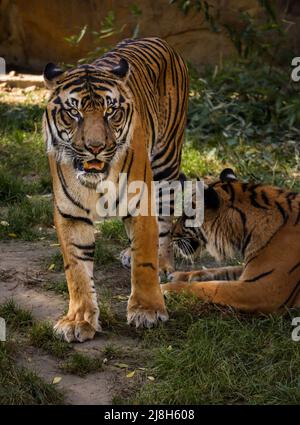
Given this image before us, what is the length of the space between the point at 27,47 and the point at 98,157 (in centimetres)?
725

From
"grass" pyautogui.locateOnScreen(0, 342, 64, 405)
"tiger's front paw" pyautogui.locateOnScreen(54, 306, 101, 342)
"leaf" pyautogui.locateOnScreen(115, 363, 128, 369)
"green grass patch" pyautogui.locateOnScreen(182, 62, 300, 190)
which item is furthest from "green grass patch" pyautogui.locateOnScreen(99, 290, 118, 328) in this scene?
"green grass patch" pyautogui.locateOnScreen(182, 62, 300, 190)

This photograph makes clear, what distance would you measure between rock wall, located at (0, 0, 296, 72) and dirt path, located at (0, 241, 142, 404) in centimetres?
533

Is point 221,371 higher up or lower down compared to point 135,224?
lower down

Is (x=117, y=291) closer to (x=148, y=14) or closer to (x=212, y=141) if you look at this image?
(x=212, y=141)

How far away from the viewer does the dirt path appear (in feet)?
14.7

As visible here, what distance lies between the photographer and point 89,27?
11383 mm

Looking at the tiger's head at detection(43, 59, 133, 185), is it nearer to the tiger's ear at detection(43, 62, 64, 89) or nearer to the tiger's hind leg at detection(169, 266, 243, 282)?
the tiger's ear at detection(43, 62, 64, 89)

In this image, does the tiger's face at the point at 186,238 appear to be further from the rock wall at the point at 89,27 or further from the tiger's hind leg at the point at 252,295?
the rock wall at the point at 89,27

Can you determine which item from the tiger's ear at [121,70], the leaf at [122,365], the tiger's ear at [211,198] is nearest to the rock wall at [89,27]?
the tiger's ear at [211,198]

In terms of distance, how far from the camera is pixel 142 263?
5184mm

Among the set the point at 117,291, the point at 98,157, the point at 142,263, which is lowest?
the point at 117,291

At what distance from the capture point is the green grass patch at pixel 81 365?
4641mm
